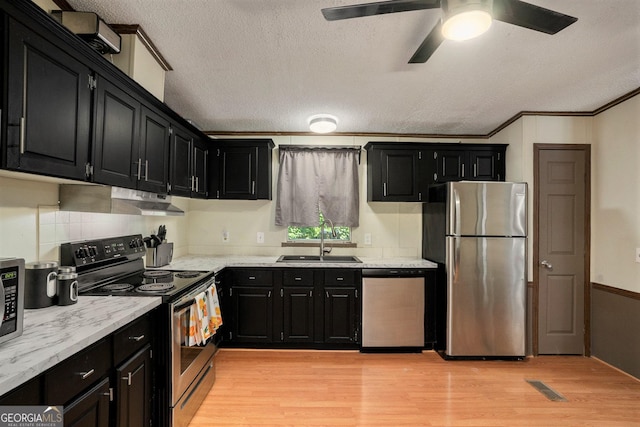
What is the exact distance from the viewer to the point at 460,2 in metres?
1.39

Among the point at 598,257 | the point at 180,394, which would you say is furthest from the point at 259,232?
the point at 598,257

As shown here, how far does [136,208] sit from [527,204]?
3421 mm

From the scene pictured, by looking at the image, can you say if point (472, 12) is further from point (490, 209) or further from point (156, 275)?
point (156, 275)

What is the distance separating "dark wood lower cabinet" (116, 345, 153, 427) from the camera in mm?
1550

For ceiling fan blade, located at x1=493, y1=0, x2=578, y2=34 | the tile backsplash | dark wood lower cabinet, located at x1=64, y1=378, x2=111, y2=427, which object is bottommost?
dark wood lower cabinet, located at x1=64, y1=378, x2=111, y2=427

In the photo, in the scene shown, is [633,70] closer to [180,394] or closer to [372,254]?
[372,254]

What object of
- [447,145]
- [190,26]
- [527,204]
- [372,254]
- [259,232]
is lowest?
[372,254]

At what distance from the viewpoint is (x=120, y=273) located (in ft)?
8.10

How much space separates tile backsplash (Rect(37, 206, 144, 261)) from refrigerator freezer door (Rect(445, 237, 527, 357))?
297 centimetres

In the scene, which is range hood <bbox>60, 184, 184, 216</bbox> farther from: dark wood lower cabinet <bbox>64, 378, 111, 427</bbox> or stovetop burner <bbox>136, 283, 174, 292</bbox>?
dark wood lower cabinet <bbox>64, 378, 111, 427</bbox>

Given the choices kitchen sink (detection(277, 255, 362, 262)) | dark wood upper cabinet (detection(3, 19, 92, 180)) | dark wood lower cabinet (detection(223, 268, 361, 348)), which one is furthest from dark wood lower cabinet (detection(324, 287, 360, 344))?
dark wood upper cabinet (detection(3, 19, 92, 180))

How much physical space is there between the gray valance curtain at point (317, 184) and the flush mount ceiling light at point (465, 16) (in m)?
2.57

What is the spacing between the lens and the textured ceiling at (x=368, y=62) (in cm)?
181

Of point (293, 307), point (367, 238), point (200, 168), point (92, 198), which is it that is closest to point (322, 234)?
point (367, 238)
